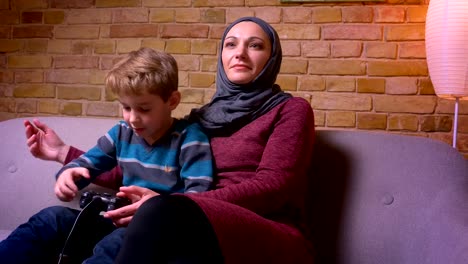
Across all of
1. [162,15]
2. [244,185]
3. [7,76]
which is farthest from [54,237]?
[7,76]

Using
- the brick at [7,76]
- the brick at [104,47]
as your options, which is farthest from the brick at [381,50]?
the brick at [7,76]

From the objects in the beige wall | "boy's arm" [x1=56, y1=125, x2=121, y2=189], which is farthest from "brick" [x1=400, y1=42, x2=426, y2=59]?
"boy's arm" [x1=56, y1=125, x2=121, y2=189]

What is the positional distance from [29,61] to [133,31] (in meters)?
0.63

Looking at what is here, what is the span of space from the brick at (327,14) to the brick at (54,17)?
51.9 inches

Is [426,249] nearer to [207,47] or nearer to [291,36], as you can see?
[291,36]

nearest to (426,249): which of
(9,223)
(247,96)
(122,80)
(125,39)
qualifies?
(247,96)

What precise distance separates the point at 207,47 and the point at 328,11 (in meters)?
0.60

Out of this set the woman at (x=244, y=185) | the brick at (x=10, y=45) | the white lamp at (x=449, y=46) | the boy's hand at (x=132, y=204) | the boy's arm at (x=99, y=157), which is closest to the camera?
the woman at (x=244, y=185)

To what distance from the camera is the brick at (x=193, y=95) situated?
234 cm

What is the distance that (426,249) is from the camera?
4.09 ft

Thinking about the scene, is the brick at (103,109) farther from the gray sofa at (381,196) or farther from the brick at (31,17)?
the gray sofa at (381,196)

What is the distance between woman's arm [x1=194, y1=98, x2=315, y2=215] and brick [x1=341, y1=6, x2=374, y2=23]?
0.98 meters

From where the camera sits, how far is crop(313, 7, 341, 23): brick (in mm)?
2193

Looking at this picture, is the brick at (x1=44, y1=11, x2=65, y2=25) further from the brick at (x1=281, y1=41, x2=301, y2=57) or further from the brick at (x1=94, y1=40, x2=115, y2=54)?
the brick at (x1=281, y1=41, x2=301, y2=57)
